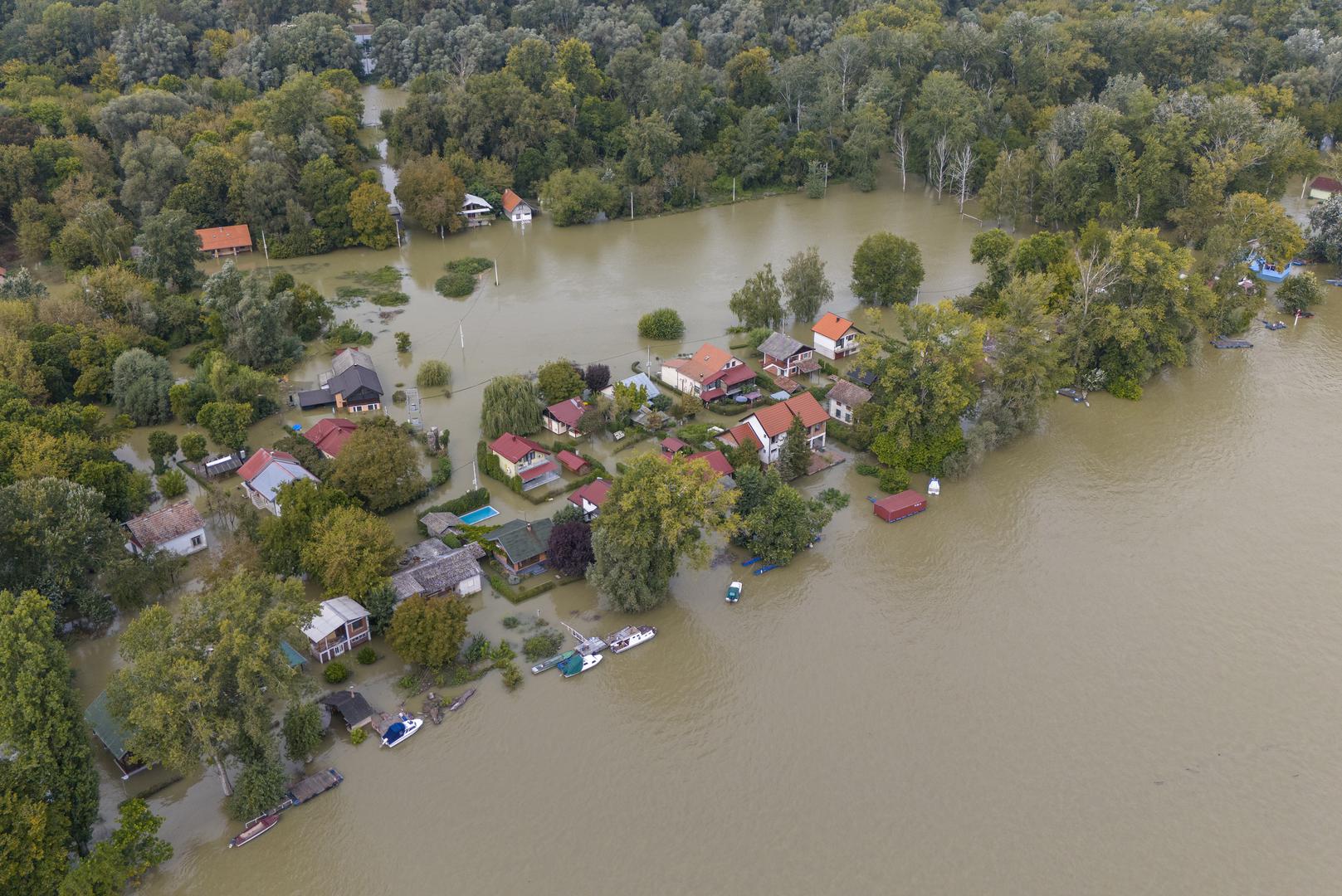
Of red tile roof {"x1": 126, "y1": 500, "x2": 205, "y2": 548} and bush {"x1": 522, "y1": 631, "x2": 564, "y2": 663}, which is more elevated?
red tile roof {"x1": 126, "y1": 500, "x2": 205, "y2": 548}

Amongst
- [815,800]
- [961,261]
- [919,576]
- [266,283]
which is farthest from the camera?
[961,261]

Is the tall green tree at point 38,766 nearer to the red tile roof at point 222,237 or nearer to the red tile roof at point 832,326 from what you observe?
the red tile roof at point 832,326

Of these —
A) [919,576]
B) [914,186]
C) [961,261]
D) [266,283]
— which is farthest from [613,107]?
[919,576]

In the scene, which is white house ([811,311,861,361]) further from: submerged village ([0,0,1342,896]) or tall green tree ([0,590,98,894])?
tall green tree ([0,590,98,894])

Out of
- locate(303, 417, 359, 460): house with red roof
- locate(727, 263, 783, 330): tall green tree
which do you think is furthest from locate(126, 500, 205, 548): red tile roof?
locate(727, 263, 783, 330): tall green tree

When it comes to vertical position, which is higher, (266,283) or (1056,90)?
(1056,90)

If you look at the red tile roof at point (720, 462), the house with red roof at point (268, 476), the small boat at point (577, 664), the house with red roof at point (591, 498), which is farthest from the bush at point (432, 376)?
the small boat at point (577, 664)

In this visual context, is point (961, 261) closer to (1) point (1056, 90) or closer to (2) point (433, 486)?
(1) point (1056, 90)
